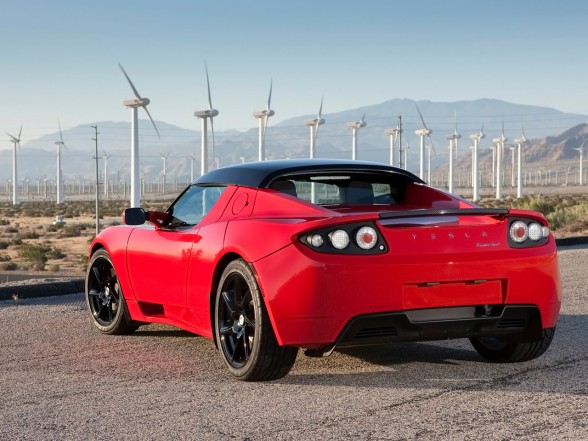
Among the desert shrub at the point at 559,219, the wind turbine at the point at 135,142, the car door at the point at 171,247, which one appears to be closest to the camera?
the car door at the point at 171,247

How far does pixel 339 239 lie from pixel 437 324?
80 centimetres

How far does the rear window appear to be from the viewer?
7.38 metres

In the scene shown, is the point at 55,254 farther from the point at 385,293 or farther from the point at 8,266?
the point at 385,293

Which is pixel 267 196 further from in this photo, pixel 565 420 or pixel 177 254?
pixel 565 420

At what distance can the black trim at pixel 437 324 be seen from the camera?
604 cm

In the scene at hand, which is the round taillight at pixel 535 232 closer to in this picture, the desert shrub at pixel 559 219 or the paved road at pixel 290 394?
the paved road at pixel 290 394

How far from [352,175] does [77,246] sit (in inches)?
1433

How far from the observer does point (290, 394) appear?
609 centimetres

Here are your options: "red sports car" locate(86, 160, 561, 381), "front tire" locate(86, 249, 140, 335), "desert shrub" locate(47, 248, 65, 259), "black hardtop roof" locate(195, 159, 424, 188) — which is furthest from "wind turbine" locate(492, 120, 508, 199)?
"red sports car" locate(86, 160, 561, 381)

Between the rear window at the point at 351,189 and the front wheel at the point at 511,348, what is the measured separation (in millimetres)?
1218

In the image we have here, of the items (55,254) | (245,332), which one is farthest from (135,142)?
(245,332)

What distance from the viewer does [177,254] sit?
24.3 ft

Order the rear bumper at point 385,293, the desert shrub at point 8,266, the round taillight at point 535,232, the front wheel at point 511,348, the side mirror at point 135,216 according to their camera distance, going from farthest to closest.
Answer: the desert shrub at point 8,266, the side mirror at point 135,216, the front wheel at point 511,348, the round taillight at point 535,232, the rear bumper at point 385,293

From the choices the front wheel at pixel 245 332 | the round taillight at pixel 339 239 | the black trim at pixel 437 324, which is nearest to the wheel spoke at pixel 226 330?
the front wheel at pixel 245 332
